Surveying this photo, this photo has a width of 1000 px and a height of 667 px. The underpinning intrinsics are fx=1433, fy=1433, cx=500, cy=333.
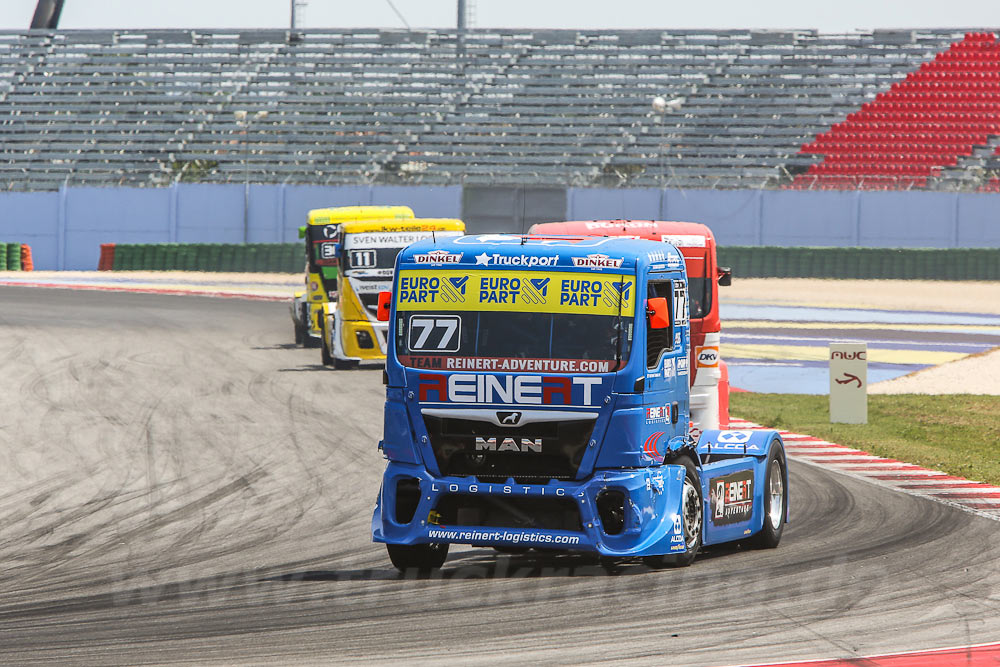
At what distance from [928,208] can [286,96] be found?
23938 millimetres

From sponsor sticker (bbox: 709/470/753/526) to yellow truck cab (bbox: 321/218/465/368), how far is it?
12.2m

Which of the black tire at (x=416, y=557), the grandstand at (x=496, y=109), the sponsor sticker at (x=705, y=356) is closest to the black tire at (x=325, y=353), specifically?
the sponsor sticker at (x=705, y=356)

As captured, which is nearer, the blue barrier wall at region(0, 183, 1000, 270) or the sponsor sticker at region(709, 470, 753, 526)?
the sponsor sticker at region(709, 470, 753, 526)

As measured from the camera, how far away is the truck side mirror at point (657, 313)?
878cm

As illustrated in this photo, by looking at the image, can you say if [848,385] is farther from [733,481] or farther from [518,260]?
[518,260]

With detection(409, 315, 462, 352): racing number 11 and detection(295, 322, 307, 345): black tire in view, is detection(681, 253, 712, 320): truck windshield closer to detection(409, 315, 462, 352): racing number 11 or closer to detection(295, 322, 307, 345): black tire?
detection(409, 315, 462, 352): racing number 11

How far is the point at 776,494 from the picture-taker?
10477 millimetres

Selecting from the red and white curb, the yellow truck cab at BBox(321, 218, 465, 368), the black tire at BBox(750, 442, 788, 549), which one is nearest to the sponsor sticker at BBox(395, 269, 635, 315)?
the black tire at BBox(750, 442, 788, 549)

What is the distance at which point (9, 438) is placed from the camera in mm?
15516

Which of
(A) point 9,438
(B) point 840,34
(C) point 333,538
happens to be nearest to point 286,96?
(B) point 840,34

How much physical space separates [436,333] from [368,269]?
13.1m

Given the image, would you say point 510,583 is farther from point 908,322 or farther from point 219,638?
point 908,322

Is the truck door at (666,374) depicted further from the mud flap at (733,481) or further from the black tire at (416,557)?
the black tire at (416,557)

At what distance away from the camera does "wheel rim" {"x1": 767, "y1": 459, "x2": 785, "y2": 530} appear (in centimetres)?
1029
